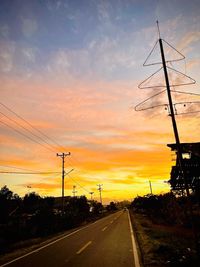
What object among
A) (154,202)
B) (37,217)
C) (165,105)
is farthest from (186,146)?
(154,202)

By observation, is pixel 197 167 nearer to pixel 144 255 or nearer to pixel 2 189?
pixel 144 255

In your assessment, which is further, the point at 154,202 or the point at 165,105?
the point at 154,202

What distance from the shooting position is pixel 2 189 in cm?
11231

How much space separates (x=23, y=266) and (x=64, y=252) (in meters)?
3.54

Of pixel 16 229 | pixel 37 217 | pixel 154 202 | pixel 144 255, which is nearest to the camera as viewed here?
pixel 144 255

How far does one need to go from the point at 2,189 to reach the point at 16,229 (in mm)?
96264

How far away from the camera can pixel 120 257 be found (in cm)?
1183

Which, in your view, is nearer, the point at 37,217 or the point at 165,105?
the point at 165,105

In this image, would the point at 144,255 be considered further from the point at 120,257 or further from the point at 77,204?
the point at 77,204

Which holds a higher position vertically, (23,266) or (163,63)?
(163,63)

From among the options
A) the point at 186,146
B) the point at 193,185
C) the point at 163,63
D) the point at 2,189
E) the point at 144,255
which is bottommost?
the point at 144,255

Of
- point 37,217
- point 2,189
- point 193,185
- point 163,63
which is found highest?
point 2,189

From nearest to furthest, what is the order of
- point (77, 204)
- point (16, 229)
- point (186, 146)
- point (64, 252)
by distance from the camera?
point (64, 252), point (186, 146), point (16, 229), point (77, 204)

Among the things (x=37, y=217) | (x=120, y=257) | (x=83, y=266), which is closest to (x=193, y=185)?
(x=37, y=217)
